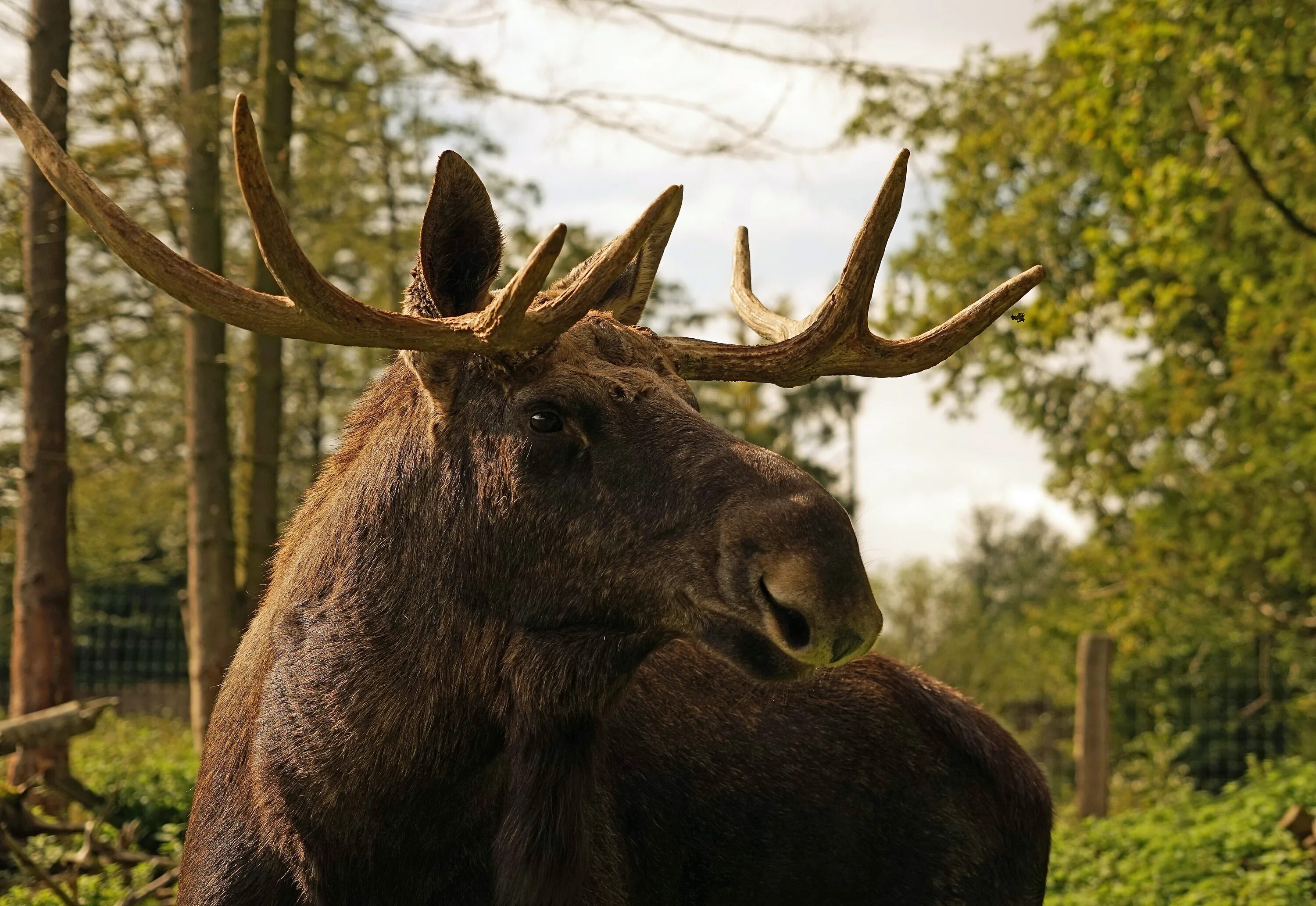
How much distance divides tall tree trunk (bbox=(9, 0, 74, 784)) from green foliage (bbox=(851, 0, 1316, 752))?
229 inches

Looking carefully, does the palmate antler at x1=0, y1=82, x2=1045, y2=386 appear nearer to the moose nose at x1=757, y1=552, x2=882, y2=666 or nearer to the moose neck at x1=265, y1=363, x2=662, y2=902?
the moose neck at x1=265, y1=363, x2=662, y2=902

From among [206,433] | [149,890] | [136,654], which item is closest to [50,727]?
[149,890]

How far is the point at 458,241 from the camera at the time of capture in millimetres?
3293

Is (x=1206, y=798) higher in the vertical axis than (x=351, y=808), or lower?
lower

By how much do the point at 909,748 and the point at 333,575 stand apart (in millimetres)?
1877

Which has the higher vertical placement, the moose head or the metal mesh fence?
the moose head

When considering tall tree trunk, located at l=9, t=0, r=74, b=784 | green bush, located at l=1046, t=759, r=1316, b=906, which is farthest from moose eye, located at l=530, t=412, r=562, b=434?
tall tree trunk, located at l=9, t=0, r=74, b=784

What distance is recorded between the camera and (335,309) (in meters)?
3.11

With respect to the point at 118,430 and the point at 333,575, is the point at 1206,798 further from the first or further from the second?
the point at 118,430

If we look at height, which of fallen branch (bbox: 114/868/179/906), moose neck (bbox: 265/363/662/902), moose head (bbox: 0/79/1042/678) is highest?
moose head (bbox: 0/79/1042/678)

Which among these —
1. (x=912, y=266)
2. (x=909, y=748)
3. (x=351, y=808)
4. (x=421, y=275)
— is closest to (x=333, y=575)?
(x=351, y=808)

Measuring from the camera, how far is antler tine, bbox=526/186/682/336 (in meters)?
2.99

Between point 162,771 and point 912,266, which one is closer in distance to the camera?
point 162,771

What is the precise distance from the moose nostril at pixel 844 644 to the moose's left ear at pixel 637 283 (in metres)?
1.44
